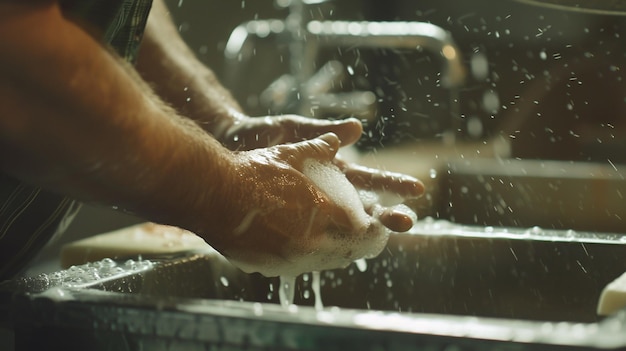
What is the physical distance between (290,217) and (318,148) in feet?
0.44

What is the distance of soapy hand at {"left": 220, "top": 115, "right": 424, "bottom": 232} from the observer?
1038 mm

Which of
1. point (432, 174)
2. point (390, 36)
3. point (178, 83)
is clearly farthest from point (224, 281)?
point (390, 36)

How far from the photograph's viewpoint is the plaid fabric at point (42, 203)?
74 centimetres

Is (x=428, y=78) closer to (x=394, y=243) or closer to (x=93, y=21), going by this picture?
(x=394, y=243)

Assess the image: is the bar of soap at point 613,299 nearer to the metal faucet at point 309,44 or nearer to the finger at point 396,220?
the finger at point 396,220

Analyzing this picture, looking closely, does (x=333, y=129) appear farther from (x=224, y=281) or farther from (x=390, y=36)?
(x=390, y=36)

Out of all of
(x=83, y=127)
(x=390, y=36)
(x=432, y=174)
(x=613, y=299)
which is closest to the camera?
(x=83, y=127)

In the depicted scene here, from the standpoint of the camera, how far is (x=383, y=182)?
1042 mm

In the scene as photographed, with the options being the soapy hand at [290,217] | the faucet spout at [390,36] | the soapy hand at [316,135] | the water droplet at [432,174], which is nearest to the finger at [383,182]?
the soapy hand at [316,135]

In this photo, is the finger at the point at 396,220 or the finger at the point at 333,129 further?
the finger at the point at 333,129

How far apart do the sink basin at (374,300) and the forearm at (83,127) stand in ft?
0.30

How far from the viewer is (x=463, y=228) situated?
1098 millimetres

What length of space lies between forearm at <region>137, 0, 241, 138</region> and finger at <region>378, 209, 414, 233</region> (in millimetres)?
326

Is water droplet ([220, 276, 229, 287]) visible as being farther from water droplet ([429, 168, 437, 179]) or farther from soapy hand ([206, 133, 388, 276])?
water droplet ([429, 168, 437, 179])
